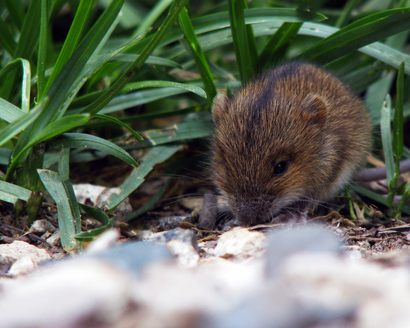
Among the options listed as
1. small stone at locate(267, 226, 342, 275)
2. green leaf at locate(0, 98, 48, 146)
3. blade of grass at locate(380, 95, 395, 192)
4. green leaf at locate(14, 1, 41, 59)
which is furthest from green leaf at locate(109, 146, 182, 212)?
blade of grass at locate(380, 95, 395, 192)

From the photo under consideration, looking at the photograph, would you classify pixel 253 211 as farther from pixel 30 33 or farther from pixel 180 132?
pixel 30 33

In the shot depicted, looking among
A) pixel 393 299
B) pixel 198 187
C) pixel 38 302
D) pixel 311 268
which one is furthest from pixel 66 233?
pixel 198 187

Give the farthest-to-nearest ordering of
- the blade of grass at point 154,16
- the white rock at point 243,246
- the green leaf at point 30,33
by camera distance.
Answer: the blade of grass at point 154,16, the green leaf at point 30,33, the white rock at point 243,246

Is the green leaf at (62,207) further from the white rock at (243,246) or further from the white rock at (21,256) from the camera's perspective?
the white rock at (243,246)

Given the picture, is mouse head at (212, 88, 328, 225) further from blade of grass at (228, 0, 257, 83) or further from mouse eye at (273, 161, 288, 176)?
blade of grass at (228, 0, 257, 83)

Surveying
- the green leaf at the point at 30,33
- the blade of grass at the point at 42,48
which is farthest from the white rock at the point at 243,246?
the green leaf at the point at 30,33

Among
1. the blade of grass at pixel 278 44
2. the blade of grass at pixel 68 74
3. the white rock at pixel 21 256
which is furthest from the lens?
the blade of grass at pixel 278 44
